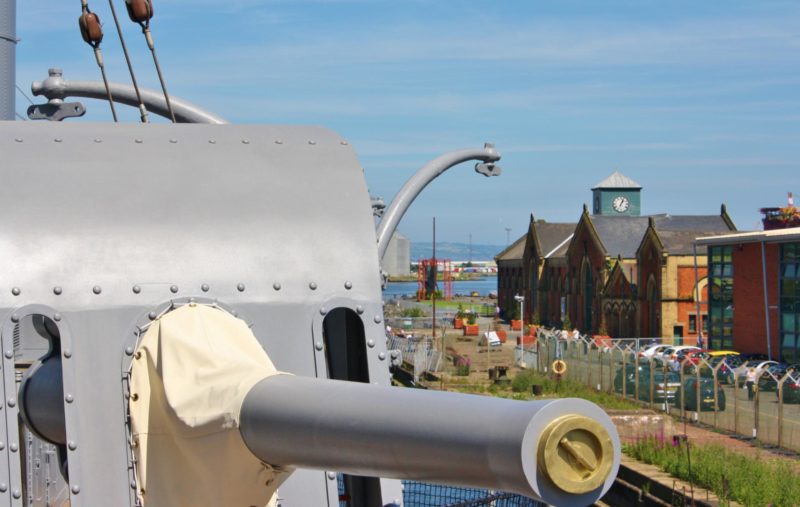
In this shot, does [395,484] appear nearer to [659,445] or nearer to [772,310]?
[659,445]

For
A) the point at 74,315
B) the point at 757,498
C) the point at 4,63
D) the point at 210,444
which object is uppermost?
the point at 4,63

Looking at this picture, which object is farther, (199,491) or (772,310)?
(772,310)

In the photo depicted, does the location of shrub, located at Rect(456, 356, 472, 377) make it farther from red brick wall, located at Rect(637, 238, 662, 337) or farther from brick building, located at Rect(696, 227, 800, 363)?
red brick wall, located at Rect(637, 238, 662, 337)

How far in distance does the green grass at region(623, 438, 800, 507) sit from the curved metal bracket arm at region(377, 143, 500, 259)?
6.04 metres

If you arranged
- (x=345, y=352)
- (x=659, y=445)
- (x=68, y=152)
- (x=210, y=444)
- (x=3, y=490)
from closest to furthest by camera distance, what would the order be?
(x=210, y=444), (x=3, y=490), (x=68, y=152), (x=345, y=352), (x=659, y=445)

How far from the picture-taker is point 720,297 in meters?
37.7

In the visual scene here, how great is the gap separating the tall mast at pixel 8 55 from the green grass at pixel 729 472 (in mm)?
11598

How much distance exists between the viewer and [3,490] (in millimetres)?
3533

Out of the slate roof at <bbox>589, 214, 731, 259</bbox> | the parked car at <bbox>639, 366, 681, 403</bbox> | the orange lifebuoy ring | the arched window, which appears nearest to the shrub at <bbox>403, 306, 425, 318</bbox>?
the arched window

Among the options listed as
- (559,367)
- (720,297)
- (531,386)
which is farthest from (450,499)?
A: (720,297)

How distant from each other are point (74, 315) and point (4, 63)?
4.19 metres

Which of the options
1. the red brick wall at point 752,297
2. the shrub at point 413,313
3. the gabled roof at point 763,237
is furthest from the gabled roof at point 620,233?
the shrub at point 413,313

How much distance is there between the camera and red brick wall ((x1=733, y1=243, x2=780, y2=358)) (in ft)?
112

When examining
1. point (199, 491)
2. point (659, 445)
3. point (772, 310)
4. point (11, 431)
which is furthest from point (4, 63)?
point (772, 310)
